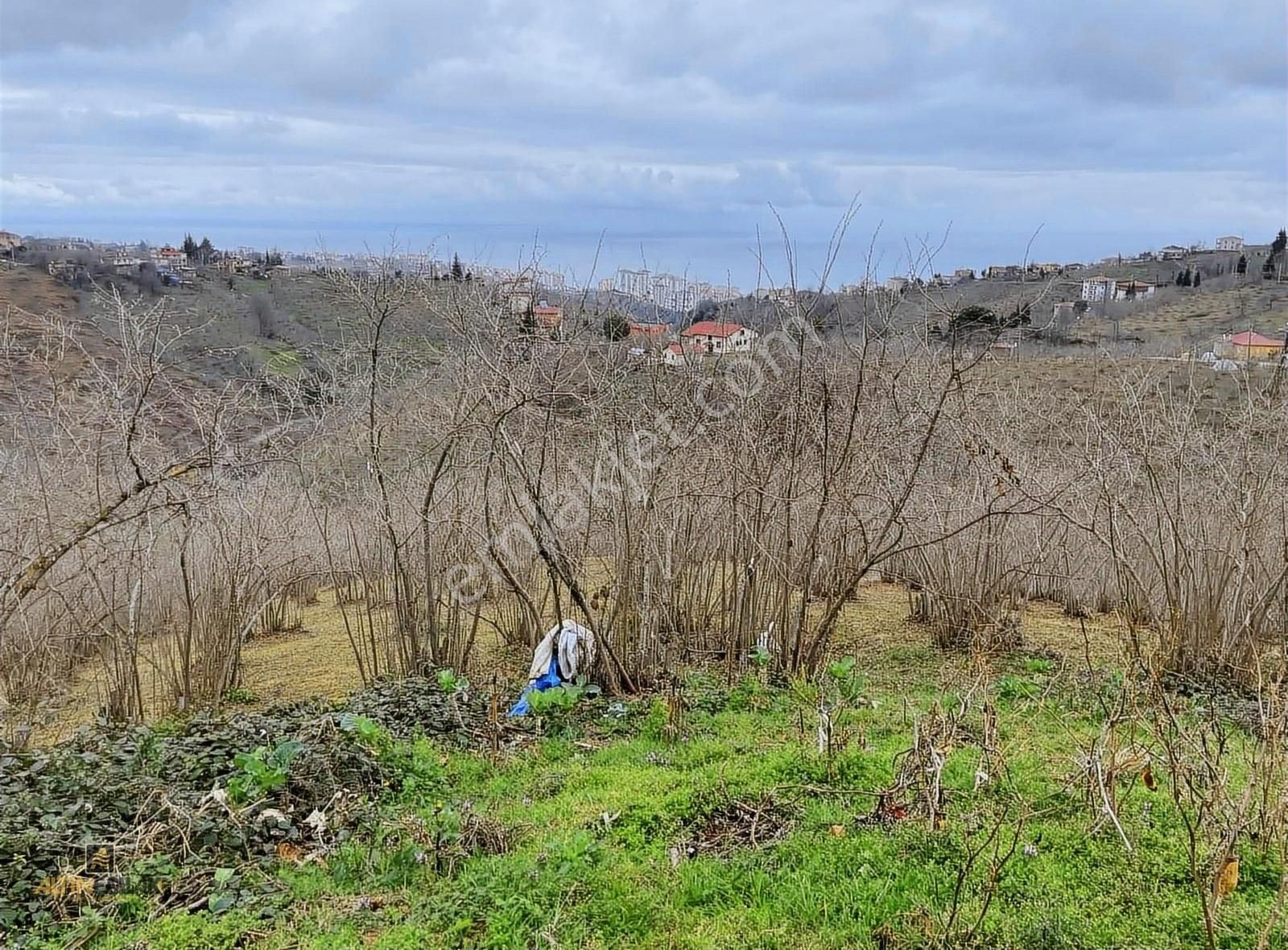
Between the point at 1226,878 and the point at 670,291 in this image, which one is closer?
the point at 1226,878

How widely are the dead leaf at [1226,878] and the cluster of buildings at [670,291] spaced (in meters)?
4.24

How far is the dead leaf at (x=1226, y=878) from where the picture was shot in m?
2.26

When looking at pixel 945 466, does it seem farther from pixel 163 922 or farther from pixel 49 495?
pixel 49 495

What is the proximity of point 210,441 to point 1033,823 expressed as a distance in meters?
3.96

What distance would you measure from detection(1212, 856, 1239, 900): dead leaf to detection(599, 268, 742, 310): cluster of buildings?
424cm

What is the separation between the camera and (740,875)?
108 inches

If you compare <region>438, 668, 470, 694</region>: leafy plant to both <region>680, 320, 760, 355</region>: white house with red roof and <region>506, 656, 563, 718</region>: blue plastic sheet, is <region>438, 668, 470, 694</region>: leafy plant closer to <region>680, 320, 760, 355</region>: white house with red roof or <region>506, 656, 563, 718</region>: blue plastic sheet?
<region>506, 656, 563, 718</region>: blue plastic sheet

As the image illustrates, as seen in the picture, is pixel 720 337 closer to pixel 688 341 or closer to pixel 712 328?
pixel 712 328

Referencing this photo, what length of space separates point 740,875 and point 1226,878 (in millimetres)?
1385

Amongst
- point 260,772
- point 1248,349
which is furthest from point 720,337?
point 260,772

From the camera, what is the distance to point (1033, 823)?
2.97 metres

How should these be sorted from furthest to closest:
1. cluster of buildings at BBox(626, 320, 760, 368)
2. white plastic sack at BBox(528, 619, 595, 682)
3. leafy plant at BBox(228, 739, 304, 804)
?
cluster of buildings at BBox(626, 320, 760, 368), white plastic sack at BBox(528, 619, 595, 682), leafy plant at BBox(228, 739, 304, 804)

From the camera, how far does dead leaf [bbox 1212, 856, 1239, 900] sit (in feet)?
7.41

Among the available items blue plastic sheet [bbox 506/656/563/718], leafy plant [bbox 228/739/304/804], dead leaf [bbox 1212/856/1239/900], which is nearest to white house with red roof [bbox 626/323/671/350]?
blue plastic sheet [bbox 506/656/563/718]
